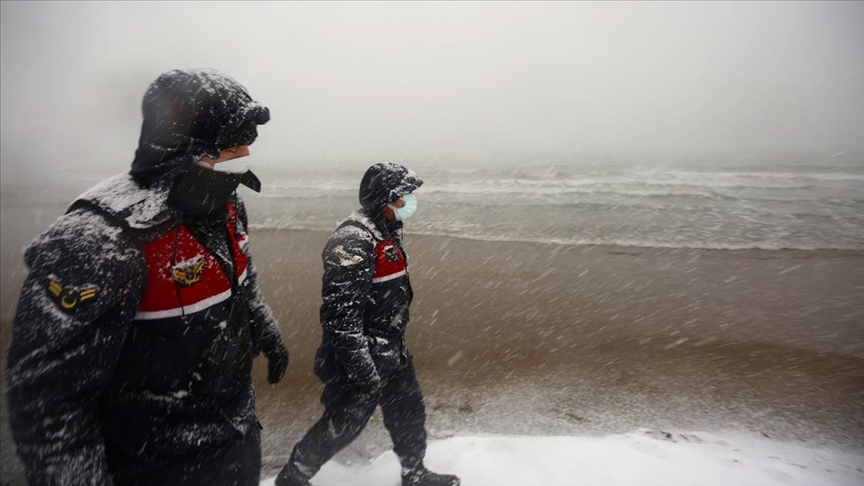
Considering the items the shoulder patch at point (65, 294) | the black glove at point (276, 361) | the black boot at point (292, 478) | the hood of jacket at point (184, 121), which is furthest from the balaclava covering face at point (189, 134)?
the black boot at point (292, 478)

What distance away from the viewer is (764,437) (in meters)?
3.71

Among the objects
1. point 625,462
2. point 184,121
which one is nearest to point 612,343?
point 625,462

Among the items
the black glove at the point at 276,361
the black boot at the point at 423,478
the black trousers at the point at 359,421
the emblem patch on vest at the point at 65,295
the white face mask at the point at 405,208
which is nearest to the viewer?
the emblem patch on vest at the point at 65,295

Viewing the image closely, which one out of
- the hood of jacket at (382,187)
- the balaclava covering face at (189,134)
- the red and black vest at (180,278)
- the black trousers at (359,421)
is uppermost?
the balaclava covering face at (189,134)

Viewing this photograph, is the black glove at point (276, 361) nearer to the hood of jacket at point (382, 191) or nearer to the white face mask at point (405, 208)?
the hood of jacket at point (382, 191)

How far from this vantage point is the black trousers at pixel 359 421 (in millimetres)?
2740

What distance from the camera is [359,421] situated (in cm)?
276

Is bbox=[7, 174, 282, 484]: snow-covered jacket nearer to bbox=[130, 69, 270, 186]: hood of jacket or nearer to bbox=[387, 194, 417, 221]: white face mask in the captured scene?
bbox=[130, 69, 270, 186]: hood of jacket

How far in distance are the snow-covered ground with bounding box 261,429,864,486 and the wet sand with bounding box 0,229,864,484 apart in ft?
0.91

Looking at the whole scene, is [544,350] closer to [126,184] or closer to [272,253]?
[126,184]

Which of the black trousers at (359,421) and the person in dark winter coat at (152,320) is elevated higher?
the person in dark winter coat at (152,320)

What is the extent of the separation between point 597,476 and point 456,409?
5.18 feet

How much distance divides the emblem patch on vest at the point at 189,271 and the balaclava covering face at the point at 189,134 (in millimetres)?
152

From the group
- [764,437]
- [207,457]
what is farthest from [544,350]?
[207,457]
